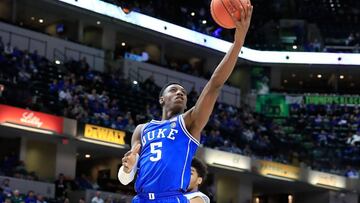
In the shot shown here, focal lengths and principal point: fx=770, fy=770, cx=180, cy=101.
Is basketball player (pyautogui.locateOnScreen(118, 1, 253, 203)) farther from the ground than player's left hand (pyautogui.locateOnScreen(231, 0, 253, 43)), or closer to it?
closer to it

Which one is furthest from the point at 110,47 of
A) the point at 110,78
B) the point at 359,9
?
the point at 359,9

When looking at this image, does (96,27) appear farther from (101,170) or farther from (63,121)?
(63,121)

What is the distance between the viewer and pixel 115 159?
31688 millimetres

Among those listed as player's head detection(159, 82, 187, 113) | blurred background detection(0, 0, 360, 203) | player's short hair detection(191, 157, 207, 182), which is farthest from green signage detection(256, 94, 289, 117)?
player's head detection(159, 82, 187, 113)

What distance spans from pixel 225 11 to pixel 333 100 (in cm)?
3906

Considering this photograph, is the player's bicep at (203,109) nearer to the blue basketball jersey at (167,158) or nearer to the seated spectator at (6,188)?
the blue basketball jersey at (167,158)

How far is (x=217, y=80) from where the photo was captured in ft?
19.9

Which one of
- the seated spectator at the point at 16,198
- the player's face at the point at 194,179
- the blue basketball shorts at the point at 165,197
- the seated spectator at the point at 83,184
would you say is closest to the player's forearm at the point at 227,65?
the blue basketball shorts at the point at 165,197

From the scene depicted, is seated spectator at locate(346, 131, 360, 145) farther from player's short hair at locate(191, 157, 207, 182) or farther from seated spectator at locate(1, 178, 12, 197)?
player's short hair at locate(191, 157, 207, 182)

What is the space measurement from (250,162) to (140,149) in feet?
88.4

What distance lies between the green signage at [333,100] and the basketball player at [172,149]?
3838cm

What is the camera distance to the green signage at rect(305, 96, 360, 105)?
44000mm

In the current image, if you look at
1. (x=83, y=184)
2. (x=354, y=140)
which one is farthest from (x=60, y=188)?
(x=354, y=140)

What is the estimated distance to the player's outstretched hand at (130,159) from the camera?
236 inches
